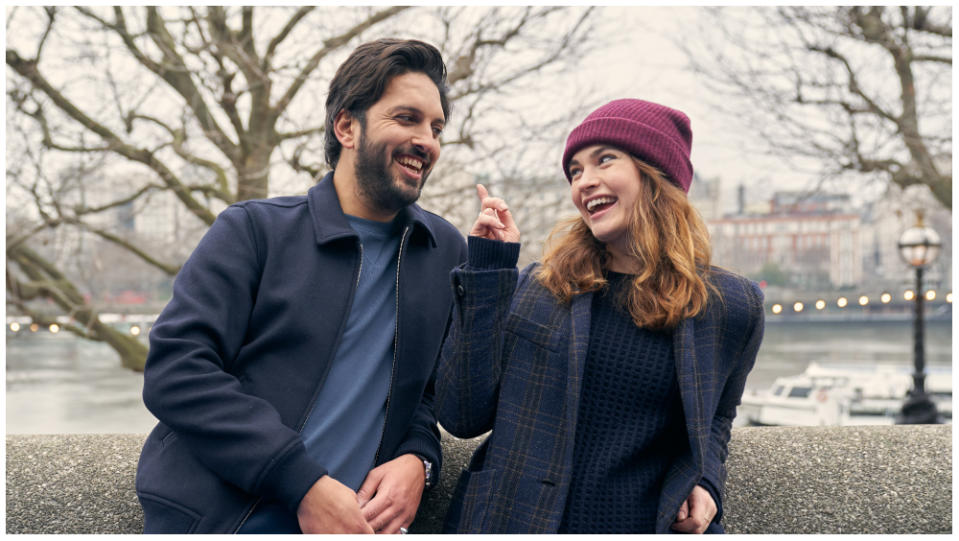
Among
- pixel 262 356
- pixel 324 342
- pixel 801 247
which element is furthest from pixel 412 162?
pixel 801 247

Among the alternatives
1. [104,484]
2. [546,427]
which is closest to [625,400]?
[546,427]

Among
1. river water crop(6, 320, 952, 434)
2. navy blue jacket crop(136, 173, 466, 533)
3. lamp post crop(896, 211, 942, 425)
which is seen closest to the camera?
navy blue jacket crop(136, 173, 466, 533)

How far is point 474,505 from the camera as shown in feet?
5.98

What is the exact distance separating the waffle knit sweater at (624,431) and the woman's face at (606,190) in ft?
0.84

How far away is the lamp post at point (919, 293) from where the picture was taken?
10.2 m

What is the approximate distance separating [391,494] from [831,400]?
29993 mm

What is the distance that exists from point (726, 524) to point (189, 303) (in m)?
1.71

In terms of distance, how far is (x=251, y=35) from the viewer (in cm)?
720

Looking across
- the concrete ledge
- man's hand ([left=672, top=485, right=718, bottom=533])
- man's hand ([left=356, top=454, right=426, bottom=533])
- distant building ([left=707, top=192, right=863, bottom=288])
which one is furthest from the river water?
man's hand ([left=672, top=485, right=718, bottom=533])

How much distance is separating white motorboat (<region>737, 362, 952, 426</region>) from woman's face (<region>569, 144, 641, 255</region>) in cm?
2665

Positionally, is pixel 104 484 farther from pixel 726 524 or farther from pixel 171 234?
pixel 171 234

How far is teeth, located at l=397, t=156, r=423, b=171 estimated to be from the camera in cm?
185

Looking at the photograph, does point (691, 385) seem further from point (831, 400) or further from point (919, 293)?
point (831, 400)

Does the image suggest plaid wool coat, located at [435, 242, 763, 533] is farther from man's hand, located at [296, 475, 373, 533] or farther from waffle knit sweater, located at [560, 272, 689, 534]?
man's hand, located at [296, 475, 373, 533]
